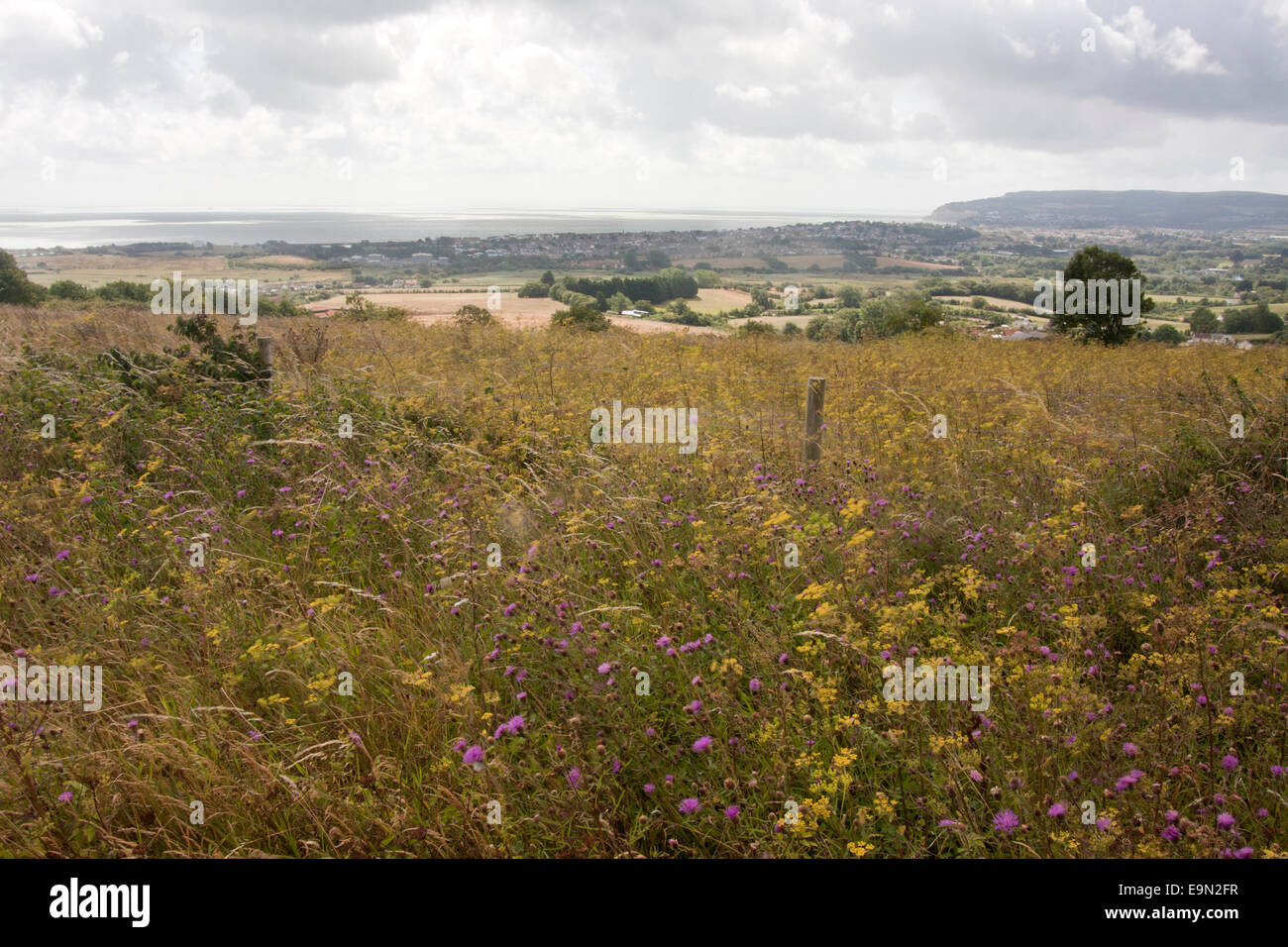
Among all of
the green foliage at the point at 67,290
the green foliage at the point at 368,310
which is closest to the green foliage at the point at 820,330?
the green foliage at the point at 368,310

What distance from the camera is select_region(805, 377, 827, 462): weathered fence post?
554 centimetres

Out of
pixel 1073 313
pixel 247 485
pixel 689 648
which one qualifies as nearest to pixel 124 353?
pixel 247 485

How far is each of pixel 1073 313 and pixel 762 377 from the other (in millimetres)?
15780

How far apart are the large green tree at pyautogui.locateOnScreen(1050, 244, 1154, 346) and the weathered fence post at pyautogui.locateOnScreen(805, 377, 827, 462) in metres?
15.7

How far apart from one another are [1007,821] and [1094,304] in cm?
2273

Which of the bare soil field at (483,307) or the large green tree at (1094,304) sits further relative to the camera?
the large green tree at (1094,304)

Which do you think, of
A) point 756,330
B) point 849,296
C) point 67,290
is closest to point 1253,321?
point 849,296

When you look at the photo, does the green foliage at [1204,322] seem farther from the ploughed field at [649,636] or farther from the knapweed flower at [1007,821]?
the knapweed flower at [1007,821]

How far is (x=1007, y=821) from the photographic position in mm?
2090

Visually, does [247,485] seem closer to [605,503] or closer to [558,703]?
[605,503]

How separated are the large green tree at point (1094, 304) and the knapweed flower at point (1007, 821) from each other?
19.0 metres

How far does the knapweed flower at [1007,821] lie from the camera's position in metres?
2.08

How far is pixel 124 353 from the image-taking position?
26.7ft

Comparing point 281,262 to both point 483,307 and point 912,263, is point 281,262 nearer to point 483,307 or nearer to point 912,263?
point 483,307
